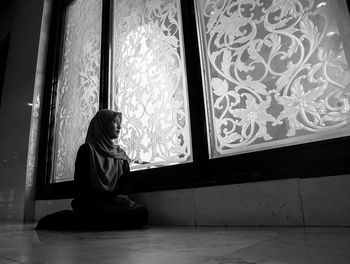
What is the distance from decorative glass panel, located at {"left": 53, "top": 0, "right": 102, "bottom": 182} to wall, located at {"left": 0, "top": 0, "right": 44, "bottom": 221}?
1.10ft

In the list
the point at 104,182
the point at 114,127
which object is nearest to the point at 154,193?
the point at 104,182

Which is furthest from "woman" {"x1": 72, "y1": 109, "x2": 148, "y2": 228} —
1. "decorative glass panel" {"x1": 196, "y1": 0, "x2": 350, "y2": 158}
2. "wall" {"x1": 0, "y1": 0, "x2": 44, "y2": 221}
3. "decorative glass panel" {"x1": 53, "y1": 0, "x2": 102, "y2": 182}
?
"wall" {"x1": 0, "y1": 0, "x2": 44, "y2": 221}

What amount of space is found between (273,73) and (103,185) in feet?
3.96

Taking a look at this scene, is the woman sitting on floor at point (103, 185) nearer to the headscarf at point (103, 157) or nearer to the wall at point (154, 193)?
the headscarf at point (103, 157)

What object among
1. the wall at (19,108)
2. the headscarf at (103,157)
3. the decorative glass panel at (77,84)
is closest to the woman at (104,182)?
the headscarf at (103,157)

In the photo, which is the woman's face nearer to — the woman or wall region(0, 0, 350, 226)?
the woman

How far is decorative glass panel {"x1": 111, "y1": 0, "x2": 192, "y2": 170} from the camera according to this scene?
6.21 feet

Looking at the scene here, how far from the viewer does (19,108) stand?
10.8ft

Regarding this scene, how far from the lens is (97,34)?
2768 millimetres

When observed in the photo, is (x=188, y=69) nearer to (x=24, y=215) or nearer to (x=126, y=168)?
(x=126, y=168)

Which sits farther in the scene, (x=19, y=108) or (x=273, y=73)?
(x=19, y=108)

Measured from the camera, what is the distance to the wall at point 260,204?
1222 millimetres

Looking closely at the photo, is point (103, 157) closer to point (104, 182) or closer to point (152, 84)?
point (104, 182)

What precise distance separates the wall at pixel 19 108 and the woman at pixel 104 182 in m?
1.52
